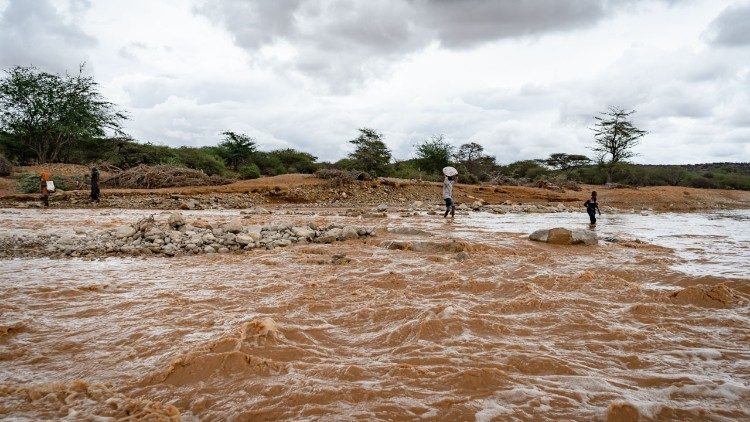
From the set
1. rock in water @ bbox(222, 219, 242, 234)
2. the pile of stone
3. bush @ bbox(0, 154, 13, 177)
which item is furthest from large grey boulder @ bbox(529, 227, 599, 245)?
bush @ bbox(0, 154, 13, 177)

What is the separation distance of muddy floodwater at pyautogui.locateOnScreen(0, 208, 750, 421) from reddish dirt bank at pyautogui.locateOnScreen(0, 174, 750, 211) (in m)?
13.6

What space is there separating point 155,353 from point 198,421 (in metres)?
1.04

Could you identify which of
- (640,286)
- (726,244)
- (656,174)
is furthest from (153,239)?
(656,174)

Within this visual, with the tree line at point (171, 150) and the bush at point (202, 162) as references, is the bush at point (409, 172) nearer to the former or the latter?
the tree line at point (171, 150)

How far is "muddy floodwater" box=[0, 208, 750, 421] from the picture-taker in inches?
87.4

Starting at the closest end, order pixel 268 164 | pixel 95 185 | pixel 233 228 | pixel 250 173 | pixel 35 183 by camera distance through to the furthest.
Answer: pixel 233 228, pixel 95 185, pixel 35 183, pixel 250 173, pixel 268 164

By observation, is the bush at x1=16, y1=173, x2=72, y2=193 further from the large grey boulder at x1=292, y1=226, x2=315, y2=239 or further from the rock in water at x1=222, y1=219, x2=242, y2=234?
the large grey boulder at x1=292, y1=226, x2=315, y2=239

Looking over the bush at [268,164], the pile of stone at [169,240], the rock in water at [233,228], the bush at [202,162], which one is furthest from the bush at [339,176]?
the rock in water at [233,228]

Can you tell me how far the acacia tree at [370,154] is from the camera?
1079 inches

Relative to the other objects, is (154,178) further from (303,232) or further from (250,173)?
(303,232)

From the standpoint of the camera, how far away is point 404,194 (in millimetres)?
22219

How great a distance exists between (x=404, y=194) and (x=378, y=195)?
1.48m

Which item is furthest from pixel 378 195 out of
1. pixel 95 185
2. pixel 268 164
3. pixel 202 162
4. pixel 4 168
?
pixel 4 168

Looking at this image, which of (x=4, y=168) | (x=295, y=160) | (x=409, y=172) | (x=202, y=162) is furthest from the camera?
(x=295, y=160)
